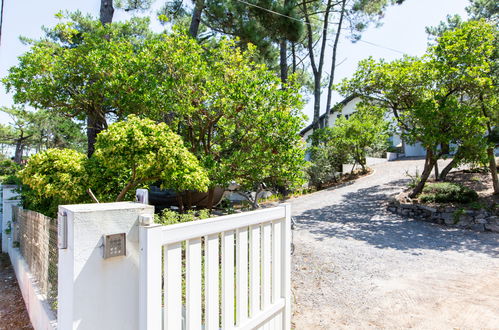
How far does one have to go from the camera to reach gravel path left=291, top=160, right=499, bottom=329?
305 centimetres

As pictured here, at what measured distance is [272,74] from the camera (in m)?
5.37

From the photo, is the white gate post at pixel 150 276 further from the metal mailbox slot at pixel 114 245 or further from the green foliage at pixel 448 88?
the green foliage at pixel 448 88

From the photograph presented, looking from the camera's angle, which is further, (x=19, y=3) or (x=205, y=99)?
(x=19, y=3)

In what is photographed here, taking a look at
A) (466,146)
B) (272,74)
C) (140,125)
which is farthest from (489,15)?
(140,125)

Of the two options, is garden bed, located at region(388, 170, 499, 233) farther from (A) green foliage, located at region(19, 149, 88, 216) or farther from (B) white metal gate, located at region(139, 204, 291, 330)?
(A) green foliage, located at region(19, 149, 88, 216)

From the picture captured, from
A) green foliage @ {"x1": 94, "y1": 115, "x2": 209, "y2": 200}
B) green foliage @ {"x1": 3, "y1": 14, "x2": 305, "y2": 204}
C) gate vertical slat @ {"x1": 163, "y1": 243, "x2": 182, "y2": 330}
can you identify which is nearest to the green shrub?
green foliage @ {"x1": 3, "y1": 14, "x2": 305, "y2": 204}

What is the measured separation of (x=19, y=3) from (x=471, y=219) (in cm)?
1132

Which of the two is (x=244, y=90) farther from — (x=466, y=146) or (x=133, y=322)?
(x=466, y=146)

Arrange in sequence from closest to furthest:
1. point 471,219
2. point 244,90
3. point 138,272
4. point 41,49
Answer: point 138,272
point 244,90
point 41,49
point 471,219

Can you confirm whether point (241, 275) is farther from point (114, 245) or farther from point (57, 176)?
point (57, 176)

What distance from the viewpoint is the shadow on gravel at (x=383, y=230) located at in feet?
19.0

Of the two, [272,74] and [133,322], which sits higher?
[272,74]

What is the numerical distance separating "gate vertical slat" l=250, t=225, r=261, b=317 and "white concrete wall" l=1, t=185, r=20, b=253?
584 cm

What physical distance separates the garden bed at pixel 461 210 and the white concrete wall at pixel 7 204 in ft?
30.7
